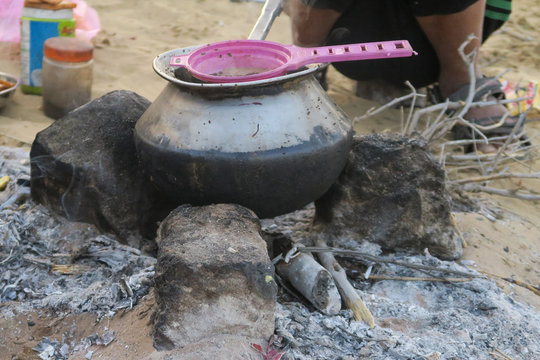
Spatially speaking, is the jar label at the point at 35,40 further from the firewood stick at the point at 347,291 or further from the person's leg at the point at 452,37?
the firewood stick at the point at 347,291

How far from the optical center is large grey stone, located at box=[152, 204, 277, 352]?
1689mm

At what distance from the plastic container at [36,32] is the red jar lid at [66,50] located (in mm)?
281

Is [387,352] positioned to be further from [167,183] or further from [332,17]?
[332,17]

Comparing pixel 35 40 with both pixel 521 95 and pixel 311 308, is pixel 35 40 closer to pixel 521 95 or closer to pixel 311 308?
pixel 311 308

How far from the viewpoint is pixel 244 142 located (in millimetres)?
1953

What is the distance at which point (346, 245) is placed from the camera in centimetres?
248

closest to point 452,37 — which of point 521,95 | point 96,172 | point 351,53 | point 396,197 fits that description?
point 521,95

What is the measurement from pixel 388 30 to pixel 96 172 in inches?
88.7

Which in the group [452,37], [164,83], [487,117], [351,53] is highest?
[351,53]

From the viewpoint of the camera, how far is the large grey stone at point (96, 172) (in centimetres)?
234

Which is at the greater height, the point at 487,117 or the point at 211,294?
the point at 211,294

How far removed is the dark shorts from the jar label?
1.60 metres

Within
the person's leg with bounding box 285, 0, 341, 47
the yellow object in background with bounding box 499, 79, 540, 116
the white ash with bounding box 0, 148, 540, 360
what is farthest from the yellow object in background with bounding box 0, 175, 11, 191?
the yellow object in background with bounding box 499, 79, 540, 116

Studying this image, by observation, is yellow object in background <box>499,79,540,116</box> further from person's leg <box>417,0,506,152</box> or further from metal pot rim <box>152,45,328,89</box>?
metal pot rim <box>152,45,328,89</box>
